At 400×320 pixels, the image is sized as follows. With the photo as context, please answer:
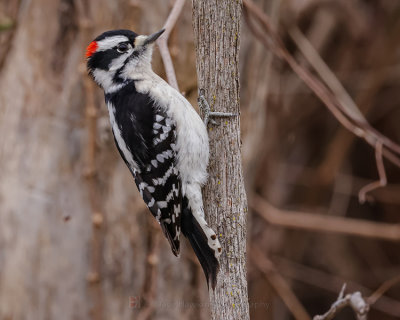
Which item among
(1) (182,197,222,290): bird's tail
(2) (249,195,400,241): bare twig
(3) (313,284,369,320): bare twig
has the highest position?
(2) (249,195,400,241): bare twig

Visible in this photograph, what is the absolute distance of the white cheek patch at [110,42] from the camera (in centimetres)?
305

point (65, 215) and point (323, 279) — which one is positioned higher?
point (65, 215)

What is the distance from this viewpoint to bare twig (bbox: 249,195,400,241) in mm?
4992

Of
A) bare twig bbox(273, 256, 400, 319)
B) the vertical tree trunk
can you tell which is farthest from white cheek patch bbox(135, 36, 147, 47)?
bare twig bbox(273, 256, 400, 319)

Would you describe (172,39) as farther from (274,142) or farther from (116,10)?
(274,142)

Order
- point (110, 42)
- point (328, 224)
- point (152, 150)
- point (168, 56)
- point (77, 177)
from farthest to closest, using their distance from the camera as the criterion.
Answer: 1. point (328, 224)
2. point (77, 177)
3. point (110, 42)
4. point (152, 150)
5. point (168, 56)

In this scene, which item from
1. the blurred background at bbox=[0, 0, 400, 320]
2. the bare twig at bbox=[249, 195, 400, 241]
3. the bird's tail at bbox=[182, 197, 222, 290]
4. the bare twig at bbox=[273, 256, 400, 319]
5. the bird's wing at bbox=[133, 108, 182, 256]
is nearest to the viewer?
the bird's tail at bbox=[182, 197, 222, 290]

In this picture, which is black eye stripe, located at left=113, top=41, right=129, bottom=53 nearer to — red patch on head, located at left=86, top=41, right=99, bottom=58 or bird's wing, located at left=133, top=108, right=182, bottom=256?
red patch on head, located at left=86, top=41, right=99, bottom=58

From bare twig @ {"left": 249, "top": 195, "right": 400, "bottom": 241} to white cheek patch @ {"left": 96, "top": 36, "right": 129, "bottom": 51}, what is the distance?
2467 mm

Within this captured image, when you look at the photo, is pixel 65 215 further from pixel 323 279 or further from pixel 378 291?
pixel 323 279

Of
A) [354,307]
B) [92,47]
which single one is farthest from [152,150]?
[354,307]

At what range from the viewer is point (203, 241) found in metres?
2.59

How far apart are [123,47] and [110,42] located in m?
0.08

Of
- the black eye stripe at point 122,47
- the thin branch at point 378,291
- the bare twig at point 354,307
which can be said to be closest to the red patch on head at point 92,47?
the black eye stripe at point 122,47
